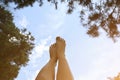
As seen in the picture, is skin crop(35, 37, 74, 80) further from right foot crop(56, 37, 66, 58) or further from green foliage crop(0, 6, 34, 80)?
green foliage crop(0, 6, 34, 80)

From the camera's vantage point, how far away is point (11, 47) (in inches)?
269

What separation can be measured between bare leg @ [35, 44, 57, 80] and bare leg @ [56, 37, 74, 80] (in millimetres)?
59

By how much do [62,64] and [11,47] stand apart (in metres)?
3.68

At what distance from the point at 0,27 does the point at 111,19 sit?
3.33 m

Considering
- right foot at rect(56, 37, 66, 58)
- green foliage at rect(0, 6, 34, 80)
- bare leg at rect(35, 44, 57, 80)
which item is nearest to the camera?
bare leg at rect(35, 44, 57, 80)

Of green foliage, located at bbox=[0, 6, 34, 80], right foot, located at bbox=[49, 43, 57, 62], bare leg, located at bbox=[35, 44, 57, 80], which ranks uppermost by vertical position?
green foliage, located at bbox=[0, 6, 34, 80]

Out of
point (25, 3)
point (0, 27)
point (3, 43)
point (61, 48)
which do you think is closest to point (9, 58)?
point (3, 43)

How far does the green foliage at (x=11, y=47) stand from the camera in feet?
21.9

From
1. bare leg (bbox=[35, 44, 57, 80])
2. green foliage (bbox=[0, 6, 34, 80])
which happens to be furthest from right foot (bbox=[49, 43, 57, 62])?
green foliage (bbox=[0, 6, 34, 80])

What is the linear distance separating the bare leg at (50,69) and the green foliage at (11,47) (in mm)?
3268

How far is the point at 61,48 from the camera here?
3.51 meters

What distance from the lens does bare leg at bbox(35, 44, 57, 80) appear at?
3150 mm

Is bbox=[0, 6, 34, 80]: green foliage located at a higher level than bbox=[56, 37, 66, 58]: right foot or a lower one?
higher

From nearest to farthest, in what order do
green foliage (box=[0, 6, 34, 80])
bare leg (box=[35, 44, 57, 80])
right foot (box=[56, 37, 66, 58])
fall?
bare leg (box=[35, 44, 57, 80])
right foot (box=[56, 37, 66, 58])
green foliage (box=[0, 6, 34, 80])
